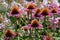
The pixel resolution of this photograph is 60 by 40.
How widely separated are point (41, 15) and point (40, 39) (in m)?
0.20

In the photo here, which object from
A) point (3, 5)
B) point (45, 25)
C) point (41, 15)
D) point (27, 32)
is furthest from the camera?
point (3, 5)

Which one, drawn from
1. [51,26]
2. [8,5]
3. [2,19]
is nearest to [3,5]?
[8,5]

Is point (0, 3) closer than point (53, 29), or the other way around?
point (53, 29)

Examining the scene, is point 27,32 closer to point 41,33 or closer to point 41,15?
point 41,33

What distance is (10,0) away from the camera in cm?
308

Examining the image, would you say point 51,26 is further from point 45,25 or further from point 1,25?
point 1,25

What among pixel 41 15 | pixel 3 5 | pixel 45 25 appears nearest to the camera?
pixel 41 15

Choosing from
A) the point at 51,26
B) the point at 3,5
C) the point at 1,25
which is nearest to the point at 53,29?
the point at 51,26

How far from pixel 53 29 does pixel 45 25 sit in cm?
17

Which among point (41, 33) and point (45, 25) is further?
point (45, 25)

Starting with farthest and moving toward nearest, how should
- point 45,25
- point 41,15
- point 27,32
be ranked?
point 45,25
point 27,32
point 41,15

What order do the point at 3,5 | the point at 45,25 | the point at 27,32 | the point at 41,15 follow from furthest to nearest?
the point at 3,5 → the point at 45,25 → the point at 27,32 → the point at 41,15

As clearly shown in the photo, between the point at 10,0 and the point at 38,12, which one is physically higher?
the point at 38,12

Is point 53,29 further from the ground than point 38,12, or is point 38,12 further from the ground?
point 38,12
